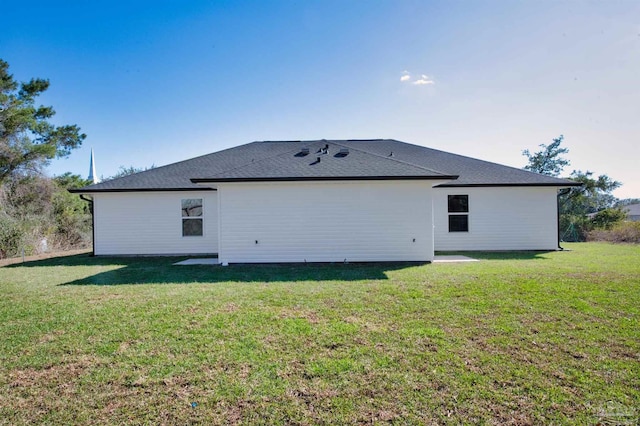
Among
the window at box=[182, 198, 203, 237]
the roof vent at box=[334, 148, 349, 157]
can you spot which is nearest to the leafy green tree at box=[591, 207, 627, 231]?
the roof vent at box=[334, 148, 349, 157]

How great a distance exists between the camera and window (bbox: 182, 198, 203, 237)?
12.2 meters

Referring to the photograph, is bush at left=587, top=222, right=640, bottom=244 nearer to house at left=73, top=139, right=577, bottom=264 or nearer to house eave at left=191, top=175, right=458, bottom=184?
house at left=73, top=139, right=577, bottom=264

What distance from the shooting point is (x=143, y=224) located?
39.9 feet

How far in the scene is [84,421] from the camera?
236cm

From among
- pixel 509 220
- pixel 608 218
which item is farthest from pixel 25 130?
pixel 608 218

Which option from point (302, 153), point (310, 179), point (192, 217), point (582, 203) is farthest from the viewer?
point (582, 203)

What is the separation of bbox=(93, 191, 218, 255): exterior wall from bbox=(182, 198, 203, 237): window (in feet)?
0.53

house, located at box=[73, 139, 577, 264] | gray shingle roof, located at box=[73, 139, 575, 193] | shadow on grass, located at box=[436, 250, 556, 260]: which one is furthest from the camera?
shadow on grass, located at box=[436, 250, 556, 260]

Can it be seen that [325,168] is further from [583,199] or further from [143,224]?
[583,199]

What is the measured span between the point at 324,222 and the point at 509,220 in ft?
26.8

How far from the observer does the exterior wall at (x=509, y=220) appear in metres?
12.2

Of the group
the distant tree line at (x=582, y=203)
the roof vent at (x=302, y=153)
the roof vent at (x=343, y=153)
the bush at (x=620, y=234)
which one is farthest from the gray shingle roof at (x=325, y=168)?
the bush at (x=620, y=234)

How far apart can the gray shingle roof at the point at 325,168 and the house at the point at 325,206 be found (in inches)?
1.9

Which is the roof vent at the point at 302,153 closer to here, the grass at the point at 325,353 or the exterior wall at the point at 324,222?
the exterior wall at the point at 324,222
